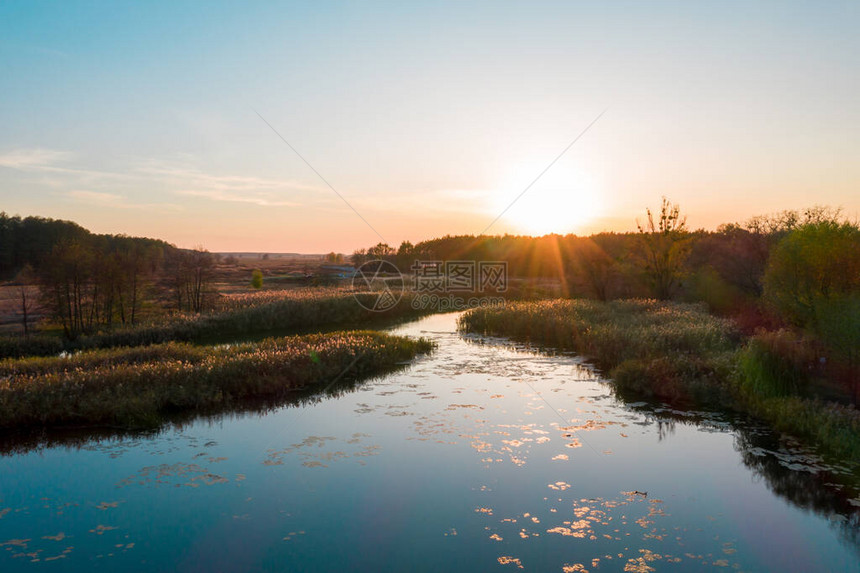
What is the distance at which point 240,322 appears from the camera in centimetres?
3516

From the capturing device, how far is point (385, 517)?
Result: 31.4 ft

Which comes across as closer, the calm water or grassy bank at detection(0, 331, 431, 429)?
the calm water

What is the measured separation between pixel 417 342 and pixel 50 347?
1929 cm

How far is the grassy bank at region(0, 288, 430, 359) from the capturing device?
2636 cm

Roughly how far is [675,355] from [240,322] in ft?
91.4

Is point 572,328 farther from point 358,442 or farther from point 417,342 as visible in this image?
point 358,442

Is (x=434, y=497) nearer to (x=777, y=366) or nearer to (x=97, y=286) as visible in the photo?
(x=777, y=366)

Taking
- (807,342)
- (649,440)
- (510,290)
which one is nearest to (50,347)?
(649,440)

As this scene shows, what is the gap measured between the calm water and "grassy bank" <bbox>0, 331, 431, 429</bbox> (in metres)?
1.85

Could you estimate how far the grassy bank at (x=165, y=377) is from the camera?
14898mm

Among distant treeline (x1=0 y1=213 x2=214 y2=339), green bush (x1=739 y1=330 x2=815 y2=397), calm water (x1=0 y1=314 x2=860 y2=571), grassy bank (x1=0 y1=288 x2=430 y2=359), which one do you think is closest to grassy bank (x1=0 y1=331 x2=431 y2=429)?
calm water (x1=0 y1=314 x2=860 y2=571)

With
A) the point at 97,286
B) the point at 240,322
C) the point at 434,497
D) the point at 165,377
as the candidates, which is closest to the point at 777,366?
the point at 434,497

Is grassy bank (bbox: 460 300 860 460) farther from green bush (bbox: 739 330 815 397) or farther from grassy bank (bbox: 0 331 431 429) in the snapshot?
grassy bank (bbox: 0 331 431 429)

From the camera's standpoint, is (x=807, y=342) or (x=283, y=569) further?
(x=807, y=342)
